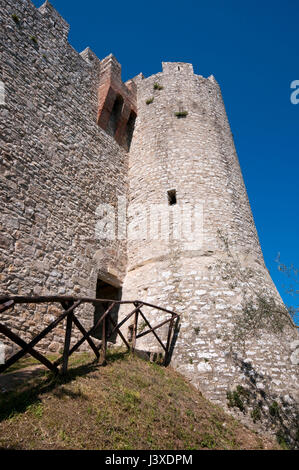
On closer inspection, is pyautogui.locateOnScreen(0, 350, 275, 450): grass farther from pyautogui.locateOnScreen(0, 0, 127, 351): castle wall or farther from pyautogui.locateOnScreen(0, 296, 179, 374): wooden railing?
pyautogui.locateOnScreen(0, 0, 127, 351): castle wall

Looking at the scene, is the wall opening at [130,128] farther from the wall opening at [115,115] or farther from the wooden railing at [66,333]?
the wooden railing at [66,333]

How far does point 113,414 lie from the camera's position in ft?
11.8

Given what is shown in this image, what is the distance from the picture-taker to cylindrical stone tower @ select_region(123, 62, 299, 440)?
19.4ft

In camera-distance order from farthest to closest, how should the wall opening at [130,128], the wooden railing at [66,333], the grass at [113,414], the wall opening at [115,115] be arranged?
the wall opening at [130,128], the wall opening at [115,115], the wooden railing at [66,333], the grass at [113,414]

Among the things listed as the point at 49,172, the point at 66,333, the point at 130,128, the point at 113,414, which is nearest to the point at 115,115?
the point at 130,128

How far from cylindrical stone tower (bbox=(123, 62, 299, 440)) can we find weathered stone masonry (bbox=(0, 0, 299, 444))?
1.3 inches

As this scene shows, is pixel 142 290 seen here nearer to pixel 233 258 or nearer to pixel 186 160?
pixel 233 258

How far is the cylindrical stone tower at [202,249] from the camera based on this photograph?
233 inches

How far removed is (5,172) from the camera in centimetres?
618

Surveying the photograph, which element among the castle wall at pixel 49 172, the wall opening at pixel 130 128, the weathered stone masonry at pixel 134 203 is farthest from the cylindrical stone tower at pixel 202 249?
the castle wall at pixel 49 172

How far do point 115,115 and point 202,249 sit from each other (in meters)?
6.26

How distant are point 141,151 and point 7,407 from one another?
8737mm

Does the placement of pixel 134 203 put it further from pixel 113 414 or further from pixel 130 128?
pixel 113 414

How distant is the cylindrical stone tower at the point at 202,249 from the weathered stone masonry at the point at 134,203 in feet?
0.11
